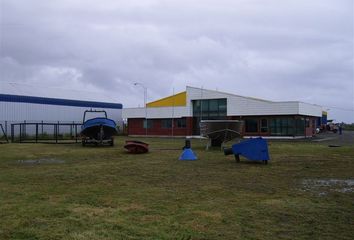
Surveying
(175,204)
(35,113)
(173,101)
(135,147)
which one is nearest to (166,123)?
(173,101)

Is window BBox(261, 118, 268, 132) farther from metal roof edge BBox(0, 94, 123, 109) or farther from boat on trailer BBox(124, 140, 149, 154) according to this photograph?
boat on trailer BBox(124, 140, 149, 154)

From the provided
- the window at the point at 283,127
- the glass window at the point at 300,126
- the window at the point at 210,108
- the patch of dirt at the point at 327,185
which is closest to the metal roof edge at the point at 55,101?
the window at the point at 210,108

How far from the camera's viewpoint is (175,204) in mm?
8383

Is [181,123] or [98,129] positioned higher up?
[181,123]

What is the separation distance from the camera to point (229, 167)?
15.5m

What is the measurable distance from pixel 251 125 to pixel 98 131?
1074 inches

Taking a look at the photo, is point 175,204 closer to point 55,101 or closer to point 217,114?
point 217,114

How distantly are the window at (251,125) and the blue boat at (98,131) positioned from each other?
2630 cm

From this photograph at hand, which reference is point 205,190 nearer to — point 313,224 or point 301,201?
point 301,201

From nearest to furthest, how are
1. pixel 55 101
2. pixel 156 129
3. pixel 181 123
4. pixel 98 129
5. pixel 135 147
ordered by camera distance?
pixel 135 147 < pixel 98 129 < pixel 55 101 < pixel 181 123 < pixel 156 129

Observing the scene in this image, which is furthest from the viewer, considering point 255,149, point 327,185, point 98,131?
point 98,131

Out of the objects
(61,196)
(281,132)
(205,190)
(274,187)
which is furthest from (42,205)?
(281,132)

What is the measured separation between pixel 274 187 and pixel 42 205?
18.1 ft

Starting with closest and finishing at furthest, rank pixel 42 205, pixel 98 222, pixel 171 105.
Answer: pixel 98 222, pixel 42 205, pixel 171 105
